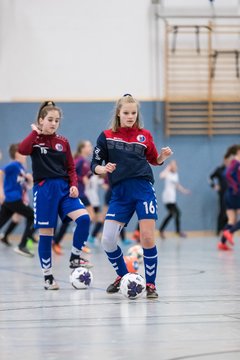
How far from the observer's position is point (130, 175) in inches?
297

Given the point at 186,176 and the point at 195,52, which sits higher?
the point at 195,52

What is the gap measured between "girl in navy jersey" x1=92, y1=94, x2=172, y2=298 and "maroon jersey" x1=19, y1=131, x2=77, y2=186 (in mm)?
772

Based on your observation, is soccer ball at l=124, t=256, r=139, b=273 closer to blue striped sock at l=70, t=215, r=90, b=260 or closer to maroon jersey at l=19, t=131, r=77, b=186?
blue striped sock at l=70, t=215, r=90, b=260

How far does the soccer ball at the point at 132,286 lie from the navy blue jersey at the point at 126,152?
2.84ft

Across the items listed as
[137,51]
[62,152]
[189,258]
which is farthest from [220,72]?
[62,152]

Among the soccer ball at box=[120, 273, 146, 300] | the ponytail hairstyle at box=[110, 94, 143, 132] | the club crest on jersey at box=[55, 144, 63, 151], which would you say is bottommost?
the soccer ball at box=[120, 273, 146, 300]

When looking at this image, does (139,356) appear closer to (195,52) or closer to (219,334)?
(219,334)

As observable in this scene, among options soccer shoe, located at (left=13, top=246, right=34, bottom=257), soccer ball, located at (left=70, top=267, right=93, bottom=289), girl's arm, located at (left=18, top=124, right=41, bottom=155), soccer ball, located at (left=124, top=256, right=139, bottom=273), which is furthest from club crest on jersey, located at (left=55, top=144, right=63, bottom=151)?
soccer shoe, located at (left=13, top=246, right=34, bottom=257)

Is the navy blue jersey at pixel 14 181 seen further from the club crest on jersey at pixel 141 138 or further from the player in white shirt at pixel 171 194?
the player in white shirt at pixel 171 194

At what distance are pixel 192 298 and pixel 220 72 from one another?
14783 mm

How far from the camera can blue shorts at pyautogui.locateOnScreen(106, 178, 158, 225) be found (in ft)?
24.7

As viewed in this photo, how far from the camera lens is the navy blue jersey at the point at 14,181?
13.6 metres

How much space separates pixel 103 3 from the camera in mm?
21328

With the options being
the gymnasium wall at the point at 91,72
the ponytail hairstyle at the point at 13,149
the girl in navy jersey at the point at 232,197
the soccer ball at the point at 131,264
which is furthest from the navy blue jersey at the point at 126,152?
the gymnasium wall at the point at 91,72
